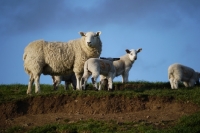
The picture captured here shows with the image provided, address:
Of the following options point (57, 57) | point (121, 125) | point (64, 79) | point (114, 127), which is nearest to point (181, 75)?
point (64, 79)

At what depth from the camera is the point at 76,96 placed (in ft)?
47.8

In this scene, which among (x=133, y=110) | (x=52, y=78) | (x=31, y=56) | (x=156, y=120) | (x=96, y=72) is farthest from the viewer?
(x=52, y=78)

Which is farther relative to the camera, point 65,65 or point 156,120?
point 65,65

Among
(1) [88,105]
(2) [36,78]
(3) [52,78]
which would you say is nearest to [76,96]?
(1) [88,105]

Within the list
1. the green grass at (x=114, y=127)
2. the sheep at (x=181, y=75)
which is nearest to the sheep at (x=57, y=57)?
the sheep at (x=181, y=75)

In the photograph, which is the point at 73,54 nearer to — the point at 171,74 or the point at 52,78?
the point at 52,78

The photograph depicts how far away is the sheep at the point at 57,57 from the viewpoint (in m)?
17.3

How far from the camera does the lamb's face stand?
17797mm

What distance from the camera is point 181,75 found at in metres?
18.1

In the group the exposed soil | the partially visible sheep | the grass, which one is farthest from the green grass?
the partially visible sheep

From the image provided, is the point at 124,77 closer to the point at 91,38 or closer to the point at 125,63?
the point at 125,63

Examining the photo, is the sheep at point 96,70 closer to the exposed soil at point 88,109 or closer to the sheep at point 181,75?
the exposed soil at point 88,109

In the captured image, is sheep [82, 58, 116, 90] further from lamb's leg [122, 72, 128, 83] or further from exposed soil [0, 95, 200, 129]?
lamb's leg [122, 72, 128, 83]

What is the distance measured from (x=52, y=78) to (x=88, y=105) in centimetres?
557
